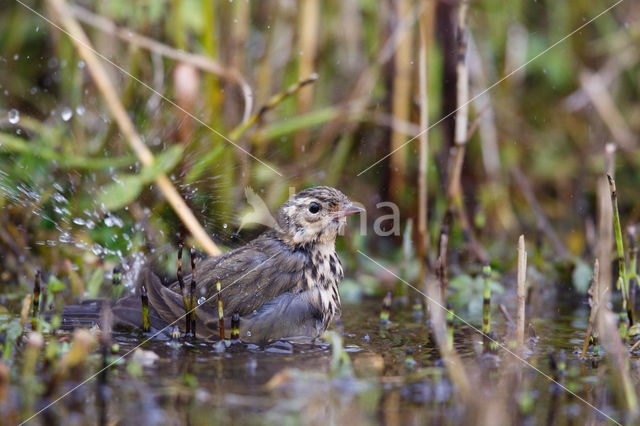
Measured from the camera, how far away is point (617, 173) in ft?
21.6

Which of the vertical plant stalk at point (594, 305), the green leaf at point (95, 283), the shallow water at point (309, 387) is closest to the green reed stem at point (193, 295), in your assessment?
the shallow water at point (309, 387)

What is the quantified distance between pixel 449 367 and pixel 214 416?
3.18 ft

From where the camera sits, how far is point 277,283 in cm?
402

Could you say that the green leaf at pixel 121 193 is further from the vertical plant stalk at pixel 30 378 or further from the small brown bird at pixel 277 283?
the vertical plant stalk at pixel 30 378

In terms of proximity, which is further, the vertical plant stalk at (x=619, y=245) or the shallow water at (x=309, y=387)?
the vertical plant stalk at (x=619, y=245)

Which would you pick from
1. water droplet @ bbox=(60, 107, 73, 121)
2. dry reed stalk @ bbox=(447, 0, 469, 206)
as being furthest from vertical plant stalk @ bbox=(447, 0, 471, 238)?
water droplet @ bbox=(60, 107, 73, 121)

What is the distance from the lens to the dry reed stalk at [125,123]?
4.65m

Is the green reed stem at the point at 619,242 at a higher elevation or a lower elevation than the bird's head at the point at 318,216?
lower

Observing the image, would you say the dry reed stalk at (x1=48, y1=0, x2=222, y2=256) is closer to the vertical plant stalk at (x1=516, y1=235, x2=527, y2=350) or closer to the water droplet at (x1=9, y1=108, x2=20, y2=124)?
the water droplet at (x1=9, y1=108, x2=20, y2=124)

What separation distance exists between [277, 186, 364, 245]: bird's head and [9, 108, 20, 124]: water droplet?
2.22 metres

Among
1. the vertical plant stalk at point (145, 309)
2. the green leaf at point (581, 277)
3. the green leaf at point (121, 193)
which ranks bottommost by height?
the vertical plant stalk at point (145, 309)

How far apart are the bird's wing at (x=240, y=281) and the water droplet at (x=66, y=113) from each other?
217cm

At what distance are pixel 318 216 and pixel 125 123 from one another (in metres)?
1.55

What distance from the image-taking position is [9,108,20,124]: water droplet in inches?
209
